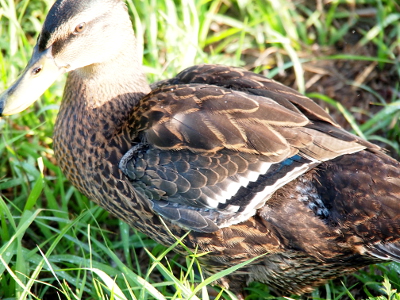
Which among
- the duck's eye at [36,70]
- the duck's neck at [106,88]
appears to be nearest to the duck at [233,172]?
Answer: the duck's eye at [36,70]

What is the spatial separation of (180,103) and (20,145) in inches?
55.3

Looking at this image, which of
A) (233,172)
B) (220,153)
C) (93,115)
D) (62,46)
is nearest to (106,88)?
(93,115)

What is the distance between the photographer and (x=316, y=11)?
15.9 ft

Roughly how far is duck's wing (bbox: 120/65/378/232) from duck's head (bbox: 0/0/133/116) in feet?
1.61

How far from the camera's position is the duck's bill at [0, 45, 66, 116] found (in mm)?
2871

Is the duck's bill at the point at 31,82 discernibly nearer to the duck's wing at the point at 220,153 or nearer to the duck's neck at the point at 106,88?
the duck's neck at the point at 106,88

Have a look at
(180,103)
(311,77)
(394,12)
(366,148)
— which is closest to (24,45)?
(180,103)

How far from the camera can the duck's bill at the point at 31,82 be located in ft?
9.42

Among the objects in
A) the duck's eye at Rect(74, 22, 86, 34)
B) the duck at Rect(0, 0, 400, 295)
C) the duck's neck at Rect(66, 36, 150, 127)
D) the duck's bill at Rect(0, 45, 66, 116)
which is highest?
the duck's eye at Rect(74, 22, 86, 34)

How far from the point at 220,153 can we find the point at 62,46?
1.00 metres

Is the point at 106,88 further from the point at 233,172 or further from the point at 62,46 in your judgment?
the point at 233,172

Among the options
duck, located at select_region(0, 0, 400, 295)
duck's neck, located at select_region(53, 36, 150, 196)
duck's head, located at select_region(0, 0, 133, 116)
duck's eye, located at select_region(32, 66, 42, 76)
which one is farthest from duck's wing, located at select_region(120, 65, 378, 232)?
duck's eye, located at select_region(32, 66, 42, 76)

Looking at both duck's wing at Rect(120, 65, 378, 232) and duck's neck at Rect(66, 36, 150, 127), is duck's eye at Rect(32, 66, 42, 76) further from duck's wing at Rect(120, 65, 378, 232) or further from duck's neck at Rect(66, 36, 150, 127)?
duck's wing at Rect(120, 65, 378, 232)

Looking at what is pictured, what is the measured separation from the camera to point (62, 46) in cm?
286
